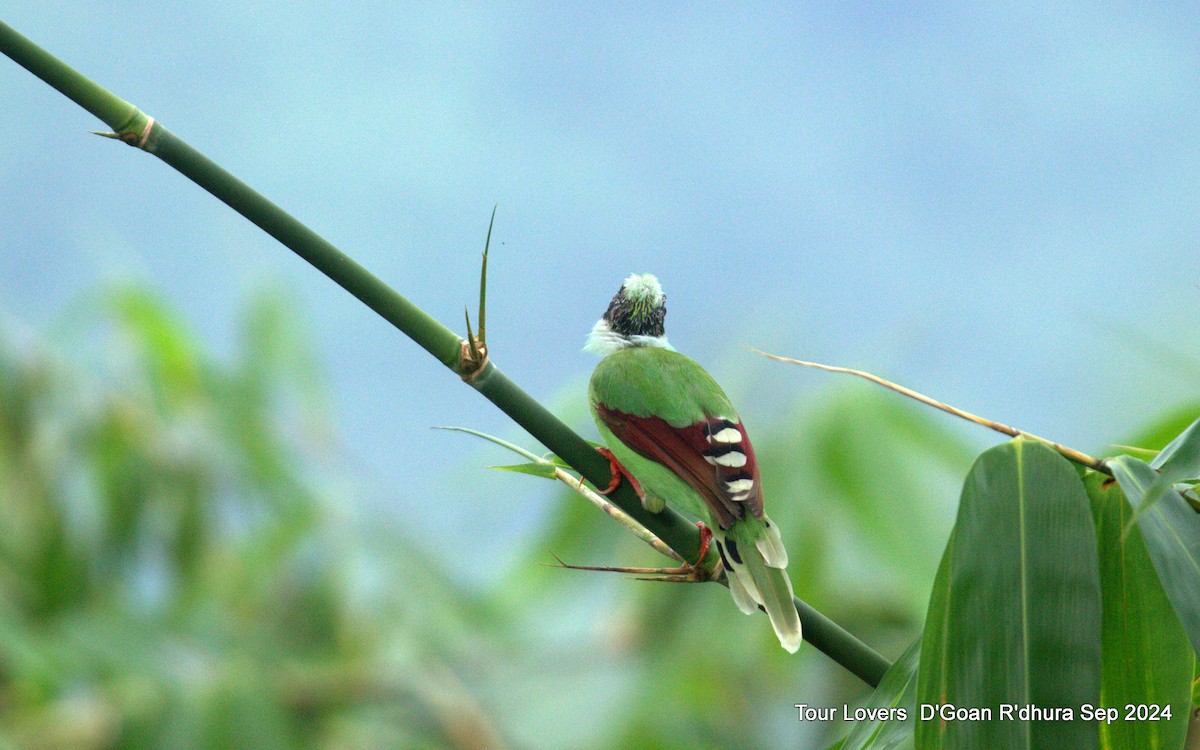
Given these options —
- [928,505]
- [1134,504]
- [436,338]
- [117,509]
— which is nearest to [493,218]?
[436,338]

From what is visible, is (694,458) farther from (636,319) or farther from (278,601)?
(278,601)

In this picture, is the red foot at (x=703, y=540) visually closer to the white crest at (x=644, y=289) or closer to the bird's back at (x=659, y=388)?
the bird's back at (x=659, y=388)

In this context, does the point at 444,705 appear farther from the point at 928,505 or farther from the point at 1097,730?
the point at 1097,730

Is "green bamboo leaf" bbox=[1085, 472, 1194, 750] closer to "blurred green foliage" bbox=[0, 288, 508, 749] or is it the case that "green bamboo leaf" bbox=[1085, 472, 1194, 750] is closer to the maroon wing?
the maroon wing

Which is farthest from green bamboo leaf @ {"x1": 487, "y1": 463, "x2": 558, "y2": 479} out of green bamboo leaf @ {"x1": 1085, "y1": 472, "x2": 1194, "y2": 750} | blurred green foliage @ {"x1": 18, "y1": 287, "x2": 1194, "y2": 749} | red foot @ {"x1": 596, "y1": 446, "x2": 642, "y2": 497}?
blurred green foliage @ {"x1": 18, "y1": 287, "x2": 1194, "y2": 749}

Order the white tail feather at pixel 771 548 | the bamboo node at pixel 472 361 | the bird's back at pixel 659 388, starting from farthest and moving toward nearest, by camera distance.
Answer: the bird's back at pixel 659 388 → the white tail feather at pixel 771 548 → the bamboo node at pixel 472 361

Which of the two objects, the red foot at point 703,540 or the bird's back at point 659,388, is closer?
the red foot at point 703,540

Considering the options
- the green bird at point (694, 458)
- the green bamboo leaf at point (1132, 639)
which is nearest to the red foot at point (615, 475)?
the green bird at point (694, 458)
